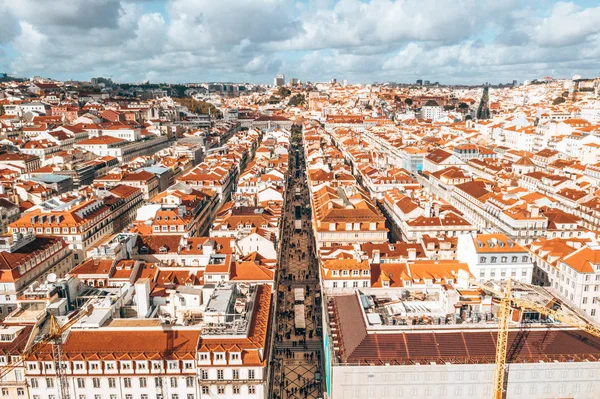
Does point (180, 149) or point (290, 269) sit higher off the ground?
point (180, 149)

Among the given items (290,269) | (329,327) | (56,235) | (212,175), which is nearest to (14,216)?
(56,235)

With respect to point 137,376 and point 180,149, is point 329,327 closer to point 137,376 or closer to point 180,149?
point 137,376

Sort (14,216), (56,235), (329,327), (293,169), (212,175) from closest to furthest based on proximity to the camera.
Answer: (329,327), (56,235), (14,216), (212,175), (293,169)

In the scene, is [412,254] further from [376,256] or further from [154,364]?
[154,364]

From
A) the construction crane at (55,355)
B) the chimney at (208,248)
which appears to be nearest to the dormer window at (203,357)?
the construction crane at (55,355)

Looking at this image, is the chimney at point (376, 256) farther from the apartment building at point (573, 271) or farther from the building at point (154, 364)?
the building at point (154, 364)

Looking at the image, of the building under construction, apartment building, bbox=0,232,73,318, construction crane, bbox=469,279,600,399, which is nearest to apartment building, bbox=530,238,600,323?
construction crane, bbox=469,279,600,399
